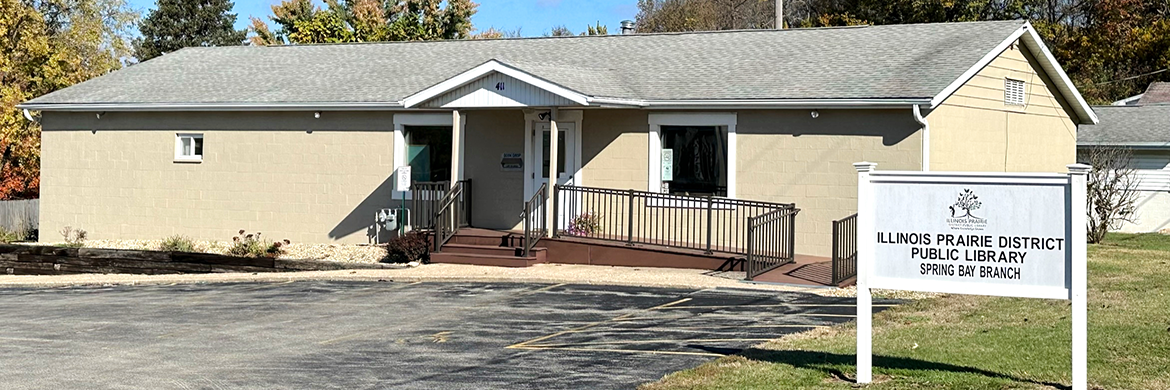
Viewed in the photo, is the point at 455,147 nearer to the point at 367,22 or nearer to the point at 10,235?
the point at 10,235

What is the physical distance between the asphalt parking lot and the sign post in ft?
6.17

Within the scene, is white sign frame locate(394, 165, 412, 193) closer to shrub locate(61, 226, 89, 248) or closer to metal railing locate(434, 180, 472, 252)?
metal railing locate(434, 180, 472, 252)

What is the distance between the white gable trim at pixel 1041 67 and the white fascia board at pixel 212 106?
8728mm

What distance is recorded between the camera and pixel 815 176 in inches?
741

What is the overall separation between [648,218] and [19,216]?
15.6 metres

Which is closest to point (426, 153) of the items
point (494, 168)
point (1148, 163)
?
point (494, 168)

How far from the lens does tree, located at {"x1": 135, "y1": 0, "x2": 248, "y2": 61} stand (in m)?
56.0

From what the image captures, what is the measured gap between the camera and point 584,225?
64.6 ft

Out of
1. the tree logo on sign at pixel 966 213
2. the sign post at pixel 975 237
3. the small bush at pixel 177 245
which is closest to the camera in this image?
the sign post at pixel 975 237

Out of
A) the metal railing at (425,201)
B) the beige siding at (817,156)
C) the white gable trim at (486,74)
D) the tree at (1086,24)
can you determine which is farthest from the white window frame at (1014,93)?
the tree at (1086,24)

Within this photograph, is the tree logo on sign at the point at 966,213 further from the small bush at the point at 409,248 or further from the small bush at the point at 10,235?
the small bush at the point at 10,235

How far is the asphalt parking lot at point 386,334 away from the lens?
9.74m

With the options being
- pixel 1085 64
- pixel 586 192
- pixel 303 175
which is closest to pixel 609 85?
pixel 586 192

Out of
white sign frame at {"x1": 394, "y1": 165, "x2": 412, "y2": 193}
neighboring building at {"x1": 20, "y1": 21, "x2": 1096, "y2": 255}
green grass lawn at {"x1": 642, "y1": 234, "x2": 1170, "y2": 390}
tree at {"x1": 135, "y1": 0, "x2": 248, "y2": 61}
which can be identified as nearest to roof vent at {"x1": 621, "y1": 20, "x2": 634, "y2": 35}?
neighboring building at {"x1": 20, "y1": 21, "x2": 1096, "y2": 255}
